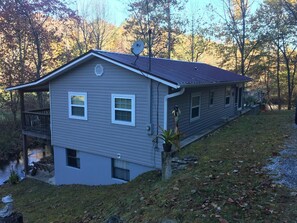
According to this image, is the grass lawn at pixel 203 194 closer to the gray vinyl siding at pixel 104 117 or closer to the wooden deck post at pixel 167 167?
the wooden deck post at pixel 167 167

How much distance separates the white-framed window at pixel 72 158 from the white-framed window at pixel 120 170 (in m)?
1.93

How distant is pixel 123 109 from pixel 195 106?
2.92 metres

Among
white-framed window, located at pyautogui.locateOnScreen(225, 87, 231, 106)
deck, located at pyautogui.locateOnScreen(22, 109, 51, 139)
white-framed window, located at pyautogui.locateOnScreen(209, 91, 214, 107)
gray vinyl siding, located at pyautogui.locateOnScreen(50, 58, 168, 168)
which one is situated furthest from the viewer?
white-framed window, located at pyautogui.locateOnScreen(225, 87, 231, 106)

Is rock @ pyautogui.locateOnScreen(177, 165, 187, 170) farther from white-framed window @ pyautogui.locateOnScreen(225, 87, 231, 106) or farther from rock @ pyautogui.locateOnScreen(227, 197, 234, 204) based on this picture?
white-framed window @ pyautogui.locateOnScreen(225, 87, 231, 106)

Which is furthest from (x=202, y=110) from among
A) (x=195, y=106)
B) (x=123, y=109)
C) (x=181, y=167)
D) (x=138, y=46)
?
(x=181, y=167)

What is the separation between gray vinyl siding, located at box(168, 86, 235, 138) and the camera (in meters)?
8.68

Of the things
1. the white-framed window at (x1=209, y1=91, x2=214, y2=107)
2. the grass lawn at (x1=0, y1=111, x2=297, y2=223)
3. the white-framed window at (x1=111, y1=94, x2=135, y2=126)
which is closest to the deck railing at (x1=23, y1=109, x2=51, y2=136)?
the grass lawn at (x1=0, y1=111, x2=297, y2=223)

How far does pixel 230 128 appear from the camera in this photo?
35.3 ft

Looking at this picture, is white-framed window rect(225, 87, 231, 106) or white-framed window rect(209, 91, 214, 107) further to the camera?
white-framed window rect(225, 87, 231, 106)

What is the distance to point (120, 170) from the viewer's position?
A: 30.2ft

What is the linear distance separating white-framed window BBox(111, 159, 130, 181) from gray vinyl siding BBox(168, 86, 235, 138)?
7.92 feet

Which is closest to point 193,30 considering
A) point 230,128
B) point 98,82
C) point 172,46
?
point 172,46

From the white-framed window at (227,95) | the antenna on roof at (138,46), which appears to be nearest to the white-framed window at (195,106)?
the antenna on roof at (138,46)

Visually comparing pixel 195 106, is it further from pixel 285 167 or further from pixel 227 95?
pixel 285 167
